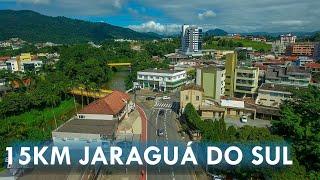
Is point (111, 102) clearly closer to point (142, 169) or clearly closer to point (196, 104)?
point (196, 104)

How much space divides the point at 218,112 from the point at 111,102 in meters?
14.0

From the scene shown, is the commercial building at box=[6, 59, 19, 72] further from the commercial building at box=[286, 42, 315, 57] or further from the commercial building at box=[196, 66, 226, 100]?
the commercial building at box=[286, 42, 315, 57]

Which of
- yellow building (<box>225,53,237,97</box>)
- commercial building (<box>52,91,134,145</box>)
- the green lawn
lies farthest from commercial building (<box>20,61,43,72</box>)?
yellow building (<box>225,53,237,97</box>)

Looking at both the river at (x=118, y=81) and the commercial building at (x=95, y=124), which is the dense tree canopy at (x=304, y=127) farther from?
the river at (x=118, y=81)

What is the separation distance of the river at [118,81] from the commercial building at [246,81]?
2496 centimetres

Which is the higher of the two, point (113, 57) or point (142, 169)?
point (113, 57)

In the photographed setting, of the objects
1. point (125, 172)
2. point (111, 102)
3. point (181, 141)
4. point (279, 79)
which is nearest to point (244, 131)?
point (181, 141)

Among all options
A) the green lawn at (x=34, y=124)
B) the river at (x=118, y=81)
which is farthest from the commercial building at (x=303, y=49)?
the green lawn at (x=34, y=124)

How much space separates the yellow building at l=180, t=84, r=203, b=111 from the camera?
40844 millimetres

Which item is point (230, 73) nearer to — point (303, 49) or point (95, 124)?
point (95, 124)

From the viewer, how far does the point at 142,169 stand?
82.8 ft

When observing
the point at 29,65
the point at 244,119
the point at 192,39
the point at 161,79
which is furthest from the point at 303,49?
the point at 29,65

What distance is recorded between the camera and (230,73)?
50.9m

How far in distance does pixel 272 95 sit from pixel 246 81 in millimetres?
5990
